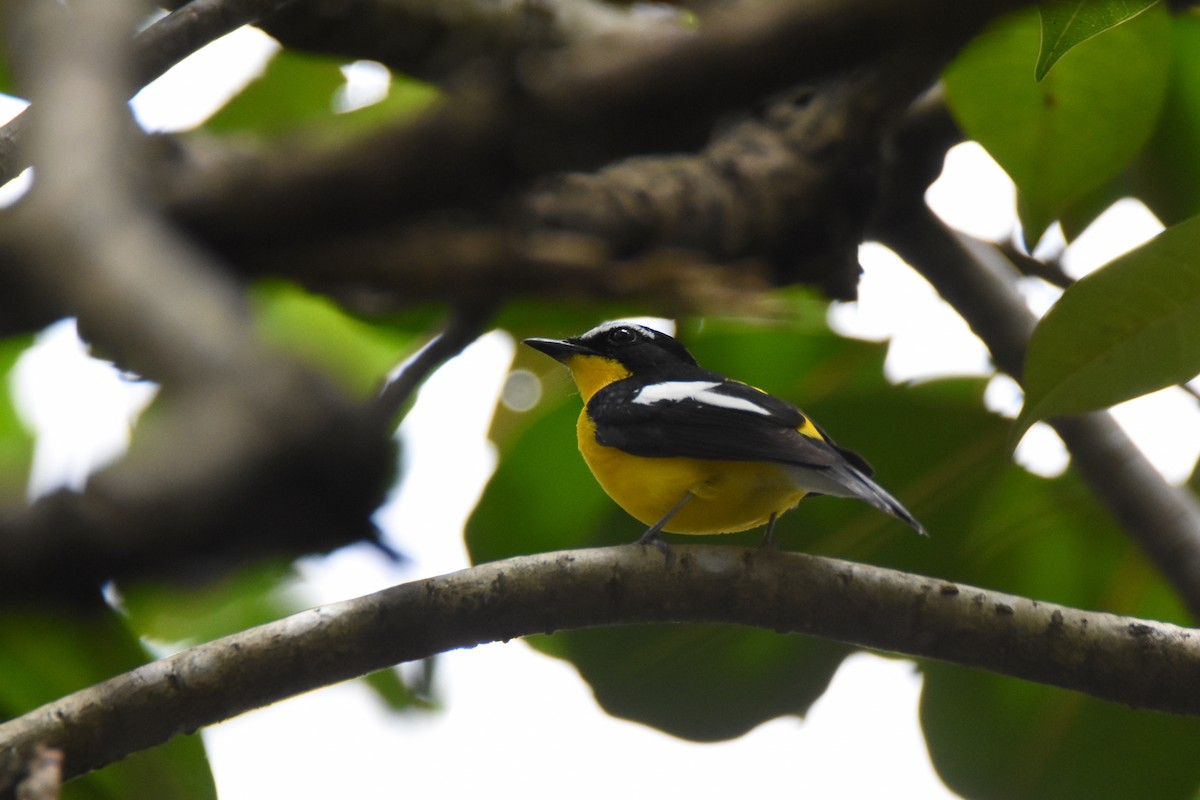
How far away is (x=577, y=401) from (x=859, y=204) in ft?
2.90

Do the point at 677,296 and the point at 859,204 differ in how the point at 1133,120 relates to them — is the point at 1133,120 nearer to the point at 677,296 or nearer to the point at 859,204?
the point at 859,204

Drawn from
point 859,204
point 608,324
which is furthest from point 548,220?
point 608,324

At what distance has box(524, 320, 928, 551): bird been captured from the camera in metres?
2.45

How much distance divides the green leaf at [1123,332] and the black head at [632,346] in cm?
163

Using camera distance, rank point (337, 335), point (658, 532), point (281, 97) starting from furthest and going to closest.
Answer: point (281, 97) < point (337, 335) < point (658, 532)

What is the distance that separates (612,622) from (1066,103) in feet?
5.82

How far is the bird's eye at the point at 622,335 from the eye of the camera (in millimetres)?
3441

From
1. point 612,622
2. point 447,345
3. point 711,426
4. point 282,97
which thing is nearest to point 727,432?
point 711,426

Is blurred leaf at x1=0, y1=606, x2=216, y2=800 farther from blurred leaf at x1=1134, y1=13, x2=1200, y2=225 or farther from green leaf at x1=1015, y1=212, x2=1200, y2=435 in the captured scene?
blurred leaf at x1=1134, y1=13, x2=1200, y2=225

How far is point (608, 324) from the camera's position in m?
3.44

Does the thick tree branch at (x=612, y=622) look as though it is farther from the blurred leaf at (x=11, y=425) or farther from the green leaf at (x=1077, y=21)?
the blurred leaf at (x=11, y=425)

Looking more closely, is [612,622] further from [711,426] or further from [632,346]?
[632,346]

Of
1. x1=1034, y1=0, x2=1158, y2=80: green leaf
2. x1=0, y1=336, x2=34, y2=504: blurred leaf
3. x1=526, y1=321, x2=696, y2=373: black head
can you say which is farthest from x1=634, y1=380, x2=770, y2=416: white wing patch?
x1=0, y1=336, x2=34, y2=504: blurred leaf

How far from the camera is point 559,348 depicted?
3.28 metres
